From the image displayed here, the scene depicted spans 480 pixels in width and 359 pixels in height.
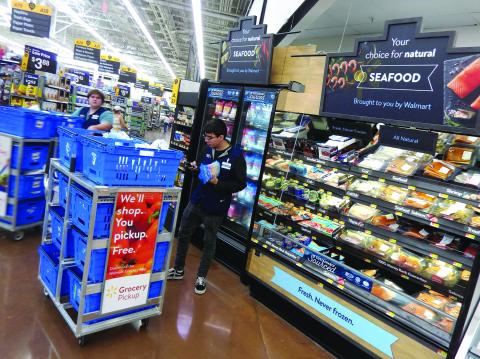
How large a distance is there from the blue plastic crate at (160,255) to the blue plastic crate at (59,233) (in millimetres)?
646

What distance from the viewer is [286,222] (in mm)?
3990

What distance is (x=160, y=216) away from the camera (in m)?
→ 2.76

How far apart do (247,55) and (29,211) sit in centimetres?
326

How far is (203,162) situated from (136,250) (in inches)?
50.1

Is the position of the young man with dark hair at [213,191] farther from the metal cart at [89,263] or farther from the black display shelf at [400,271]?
the black display shelf at [400,271]

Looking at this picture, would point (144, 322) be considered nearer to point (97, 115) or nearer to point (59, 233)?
point (59, 233)

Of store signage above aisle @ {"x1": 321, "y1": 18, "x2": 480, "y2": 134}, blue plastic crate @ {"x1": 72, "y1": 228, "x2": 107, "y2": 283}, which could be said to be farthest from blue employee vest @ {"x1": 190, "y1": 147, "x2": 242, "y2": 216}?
blue plastic crate @ {"x1": 72, "y1": 228, "x2": 107, "y2": 283}

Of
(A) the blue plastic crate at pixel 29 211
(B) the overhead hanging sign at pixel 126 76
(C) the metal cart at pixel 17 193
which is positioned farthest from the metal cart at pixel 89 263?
(B) the overhead hanging sign at pixel 126 76

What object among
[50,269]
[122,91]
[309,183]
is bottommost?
[50,269]

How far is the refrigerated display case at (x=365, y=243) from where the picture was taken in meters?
2.63

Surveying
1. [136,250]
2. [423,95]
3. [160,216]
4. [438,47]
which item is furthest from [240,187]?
[438,47]

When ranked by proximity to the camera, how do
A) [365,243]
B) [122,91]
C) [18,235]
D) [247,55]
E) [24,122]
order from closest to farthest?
[365,243], [24,122], [18,235], [247,55], [122,91]

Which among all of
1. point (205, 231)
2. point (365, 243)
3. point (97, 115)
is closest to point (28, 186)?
point (97, 115)

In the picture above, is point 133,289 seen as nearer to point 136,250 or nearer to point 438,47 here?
point 136,250
